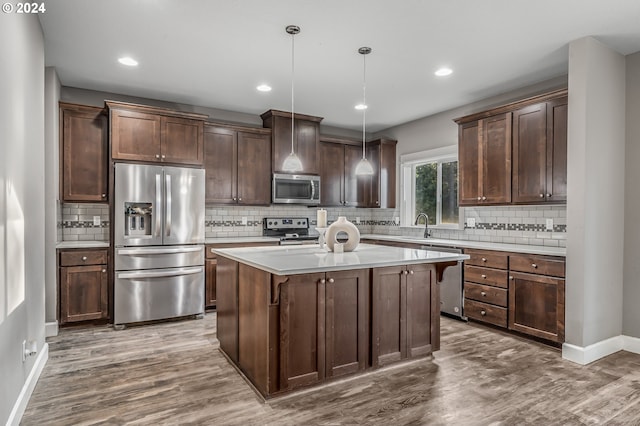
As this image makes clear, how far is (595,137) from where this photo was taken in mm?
3199

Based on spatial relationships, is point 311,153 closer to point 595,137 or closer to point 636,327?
point 595,137

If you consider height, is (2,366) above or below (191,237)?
below

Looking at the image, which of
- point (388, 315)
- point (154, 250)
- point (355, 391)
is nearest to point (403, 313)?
point (388, 315)

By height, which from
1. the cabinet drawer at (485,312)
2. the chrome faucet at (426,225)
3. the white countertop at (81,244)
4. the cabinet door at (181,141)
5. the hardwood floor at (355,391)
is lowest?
the hardwood floor at (355,391)

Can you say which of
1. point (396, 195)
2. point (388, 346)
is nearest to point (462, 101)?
point (396, 195)

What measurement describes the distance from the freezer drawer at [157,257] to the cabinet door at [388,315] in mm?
2506

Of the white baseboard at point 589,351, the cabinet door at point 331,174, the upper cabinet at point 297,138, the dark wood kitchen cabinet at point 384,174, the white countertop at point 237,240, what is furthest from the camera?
the dark wood kitchen cabinet at point 384,174

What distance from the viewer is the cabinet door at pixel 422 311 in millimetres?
3035

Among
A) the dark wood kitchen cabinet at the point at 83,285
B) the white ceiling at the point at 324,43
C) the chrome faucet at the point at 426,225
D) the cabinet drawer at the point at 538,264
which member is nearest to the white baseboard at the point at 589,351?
the cabinet drawer at the point at 538,264

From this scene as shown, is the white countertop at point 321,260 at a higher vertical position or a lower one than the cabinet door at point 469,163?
lower

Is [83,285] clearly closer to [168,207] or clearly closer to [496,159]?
[168,207]

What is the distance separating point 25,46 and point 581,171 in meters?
4.21

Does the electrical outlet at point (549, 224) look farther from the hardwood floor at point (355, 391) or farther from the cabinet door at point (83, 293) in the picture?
the cabinet door at point (83, 293)

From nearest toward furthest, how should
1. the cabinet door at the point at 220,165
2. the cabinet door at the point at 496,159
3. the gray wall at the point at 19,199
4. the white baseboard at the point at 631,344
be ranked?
the gray wall at the point at 19,199 → the white baseboard at the point at 631,344 → the cabinet door at the point at 496,159 → the cabinet door at the point at 220,165
